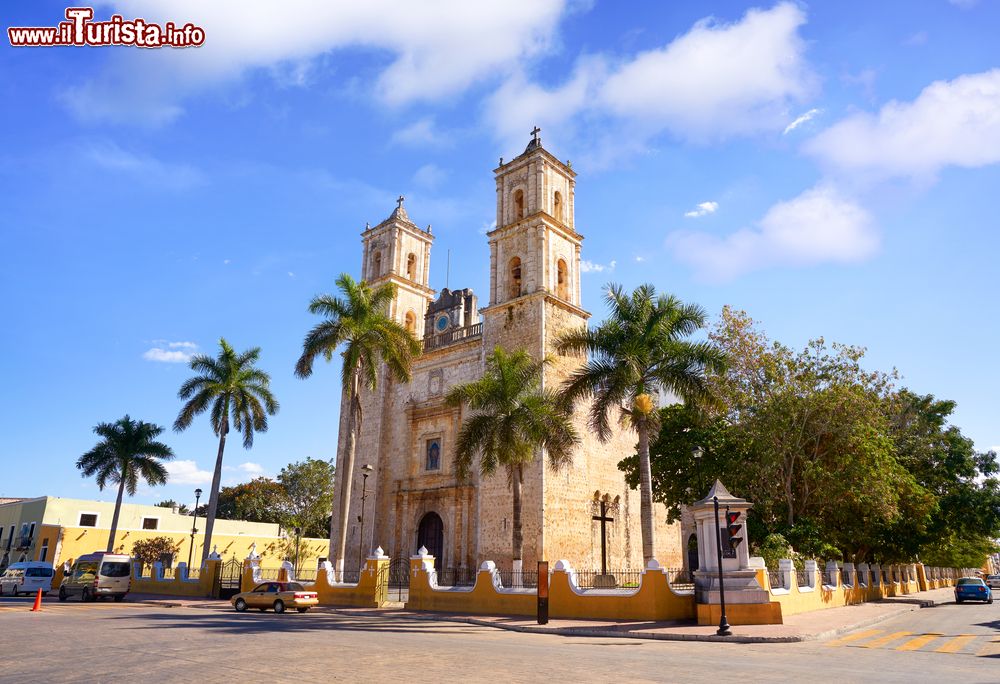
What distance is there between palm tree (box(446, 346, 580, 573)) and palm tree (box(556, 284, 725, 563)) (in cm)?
132

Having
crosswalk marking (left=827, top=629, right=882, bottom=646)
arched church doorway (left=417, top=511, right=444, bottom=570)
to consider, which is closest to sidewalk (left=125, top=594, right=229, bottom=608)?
arched church doorway (left=417, top=511, right=444, bottom=570)

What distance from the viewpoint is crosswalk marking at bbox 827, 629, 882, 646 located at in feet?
42.4

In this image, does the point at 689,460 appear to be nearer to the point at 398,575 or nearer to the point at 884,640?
the point at 884,640

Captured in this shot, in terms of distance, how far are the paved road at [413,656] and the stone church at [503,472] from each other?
12760 mm

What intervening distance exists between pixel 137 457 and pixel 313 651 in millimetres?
32610

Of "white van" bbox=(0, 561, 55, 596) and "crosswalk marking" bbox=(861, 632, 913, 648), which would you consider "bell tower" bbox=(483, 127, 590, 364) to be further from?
"white van" bbox=(0, 561, 55, 596)

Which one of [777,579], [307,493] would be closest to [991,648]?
[777,579]

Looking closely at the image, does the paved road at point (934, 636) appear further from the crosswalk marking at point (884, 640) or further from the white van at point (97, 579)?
the white van at point (97, 579)

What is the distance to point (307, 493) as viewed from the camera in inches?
2035

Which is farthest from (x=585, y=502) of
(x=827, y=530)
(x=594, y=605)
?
(x=594, y=605)

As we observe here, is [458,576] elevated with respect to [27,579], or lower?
elevated

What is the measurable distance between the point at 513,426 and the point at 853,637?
1091 centimetres

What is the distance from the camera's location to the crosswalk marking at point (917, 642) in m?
12.1

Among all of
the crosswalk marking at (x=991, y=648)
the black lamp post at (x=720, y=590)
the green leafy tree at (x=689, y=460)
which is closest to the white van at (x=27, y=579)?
the green leafy tree at (x=689, y=460)
